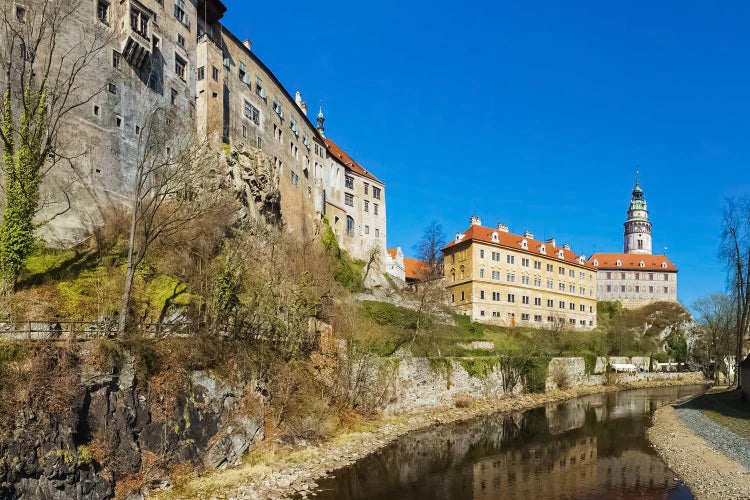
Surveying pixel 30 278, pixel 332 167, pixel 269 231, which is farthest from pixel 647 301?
pixel 30 278

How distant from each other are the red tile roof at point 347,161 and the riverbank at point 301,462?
95.6 ft

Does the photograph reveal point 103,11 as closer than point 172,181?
No

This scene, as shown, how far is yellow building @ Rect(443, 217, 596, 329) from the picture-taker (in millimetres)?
55906

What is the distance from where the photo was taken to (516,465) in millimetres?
22625

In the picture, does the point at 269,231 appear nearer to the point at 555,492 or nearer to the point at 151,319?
the point at 151,319

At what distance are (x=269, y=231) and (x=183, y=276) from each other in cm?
1019

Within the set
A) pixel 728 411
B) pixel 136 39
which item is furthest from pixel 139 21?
pixel 728 411

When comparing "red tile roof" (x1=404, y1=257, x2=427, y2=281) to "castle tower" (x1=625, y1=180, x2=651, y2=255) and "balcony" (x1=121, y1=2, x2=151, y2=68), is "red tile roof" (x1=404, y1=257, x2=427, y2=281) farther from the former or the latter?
"castle tower" (x1=625, y1=180, x2=651, y2=255)

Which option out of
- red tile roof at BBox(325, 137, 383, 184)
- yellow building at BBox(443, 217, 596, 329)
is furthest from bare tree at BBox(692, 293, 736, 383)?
red tile roof at BBox(325, 137, 383, 184)

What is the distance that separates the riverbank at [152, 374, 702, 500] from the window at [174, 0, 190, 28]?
1082 inches

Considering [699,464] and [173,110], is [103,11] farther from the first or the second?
[699,464]

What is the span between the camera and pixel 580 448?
2608 cm

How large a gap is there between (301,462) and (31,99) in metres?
18.7

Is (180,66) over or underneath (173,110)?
over
